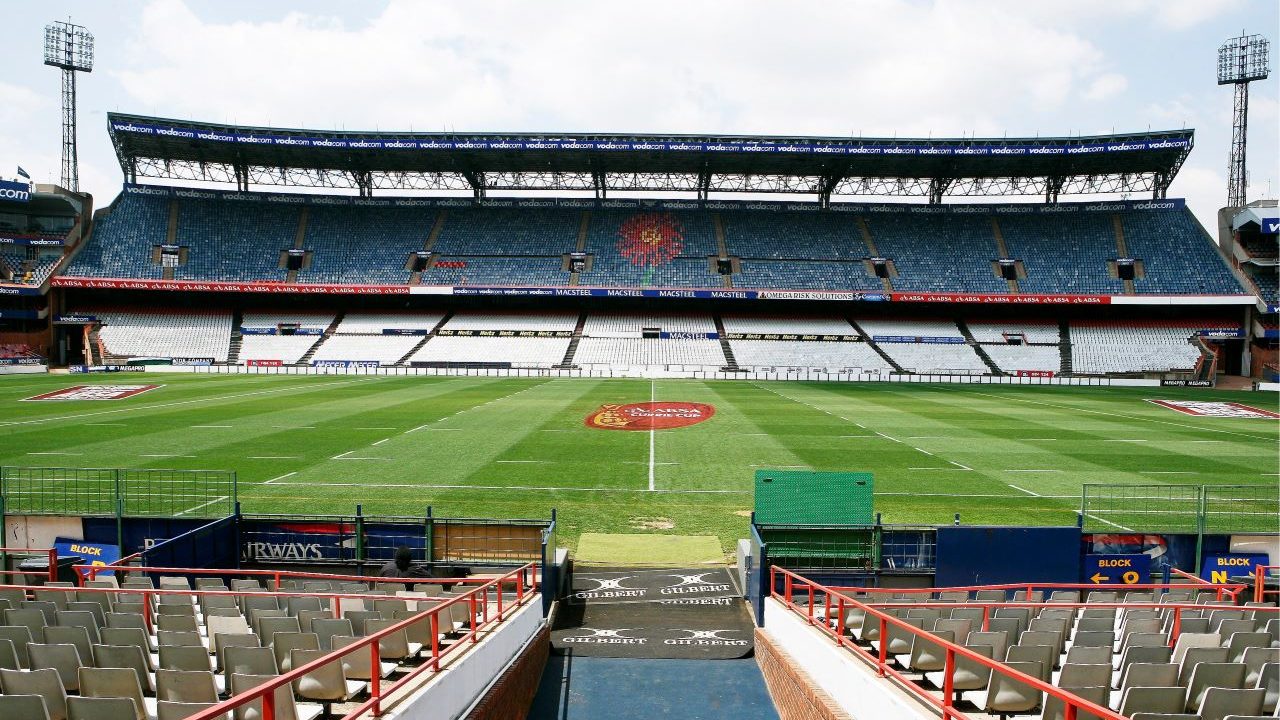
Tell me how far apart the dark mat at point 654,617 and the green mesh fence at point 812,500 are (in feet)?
5.23

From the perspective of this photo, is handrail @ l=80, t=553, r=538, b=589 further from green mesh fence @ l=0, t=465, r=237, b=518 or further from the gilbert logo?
the gilbert logo

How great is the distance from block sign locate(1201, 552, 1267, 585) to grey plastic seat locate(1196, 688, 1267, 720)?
30.9 feet

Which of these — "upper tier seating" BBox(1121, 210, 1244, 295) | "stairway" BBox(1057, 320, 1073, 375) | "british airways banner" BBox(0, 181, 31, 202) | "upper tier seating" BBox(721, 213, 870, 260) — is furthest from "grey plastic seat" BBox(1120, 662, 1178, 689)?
"british airways banner" BBox(0, 181, 31, 202)

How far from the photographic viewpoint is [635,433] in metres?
29.6

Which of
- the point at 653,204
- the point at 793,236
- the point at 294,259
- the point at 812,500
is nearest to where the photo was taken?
the point at 812,500

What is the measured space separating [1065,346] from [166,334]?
249 ft

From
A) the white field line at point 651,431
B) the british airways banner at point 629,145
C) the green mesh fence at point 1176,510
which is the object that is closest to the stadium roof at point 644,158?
the british airways banner at point 629,145

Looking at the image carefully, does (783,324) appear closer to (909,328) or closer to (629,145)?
(909,328)

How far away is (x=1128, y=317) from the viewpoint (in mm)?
66438

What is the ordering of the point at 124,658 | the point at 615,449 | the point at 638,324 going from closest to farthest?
the point at 124,658, the point at 615,449, the point at 638,324

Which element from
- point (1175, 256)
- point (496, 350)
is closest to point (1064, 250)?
point (1175, 256)

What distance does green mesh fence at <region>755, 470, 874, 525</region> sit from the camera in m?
13.1

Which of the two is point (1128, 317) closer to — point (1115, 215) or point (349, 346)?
point (1115, 215)

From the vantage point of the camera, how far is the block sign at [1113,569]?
11.8m
